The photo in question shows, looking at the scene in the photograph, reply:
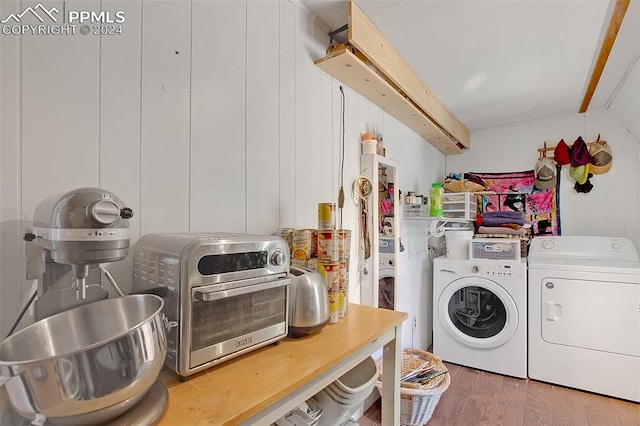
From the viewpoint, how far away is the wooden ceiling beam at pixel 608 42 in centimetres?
146

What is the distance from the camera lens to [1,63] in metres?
0.67

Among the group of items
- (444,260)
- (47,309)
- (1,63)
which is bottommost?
(444,260)

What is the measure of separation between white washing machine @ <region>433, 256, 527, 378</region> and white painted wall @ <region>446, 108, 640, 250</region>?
3.52ft

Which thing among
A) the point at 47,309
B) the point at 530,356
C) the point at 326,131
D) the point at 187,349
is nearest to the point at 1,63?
the point at 47,309

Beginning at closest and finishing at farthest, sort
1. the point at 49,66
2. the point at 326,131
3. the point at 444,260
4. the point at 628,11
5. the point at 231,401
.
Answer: the point at 231,401
the point at 49,66
the point at 628,11
the point at 326,131
the point at 444,260

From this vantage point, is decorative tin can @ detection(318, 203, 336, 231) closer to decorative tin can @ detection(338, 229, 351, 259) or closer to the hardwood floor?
decorative tin can @ detection(338, 229, 351, 259)

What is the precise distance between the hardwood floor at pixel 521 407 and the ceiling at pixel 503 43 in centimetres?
225

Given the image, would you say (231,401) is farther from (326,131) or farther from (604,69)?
(604,69)

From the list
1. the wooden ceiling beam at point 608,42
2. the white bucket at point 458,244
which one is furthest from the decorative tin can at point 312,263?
the white bucket at point 458,244

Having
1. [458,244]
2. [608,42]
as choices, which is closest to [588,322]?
[458,244]

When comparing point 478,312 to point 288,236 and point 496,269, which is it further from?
point 288,236

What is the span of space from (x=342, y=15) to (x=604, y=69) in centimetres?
189

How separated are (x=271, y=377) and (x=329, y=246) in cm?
52

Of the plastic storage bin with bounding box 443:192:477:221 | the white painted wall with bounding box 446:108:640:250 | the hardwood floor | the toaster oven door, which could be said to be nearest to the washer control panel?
the plastic storage bin with bounding box 443:192:477:221
